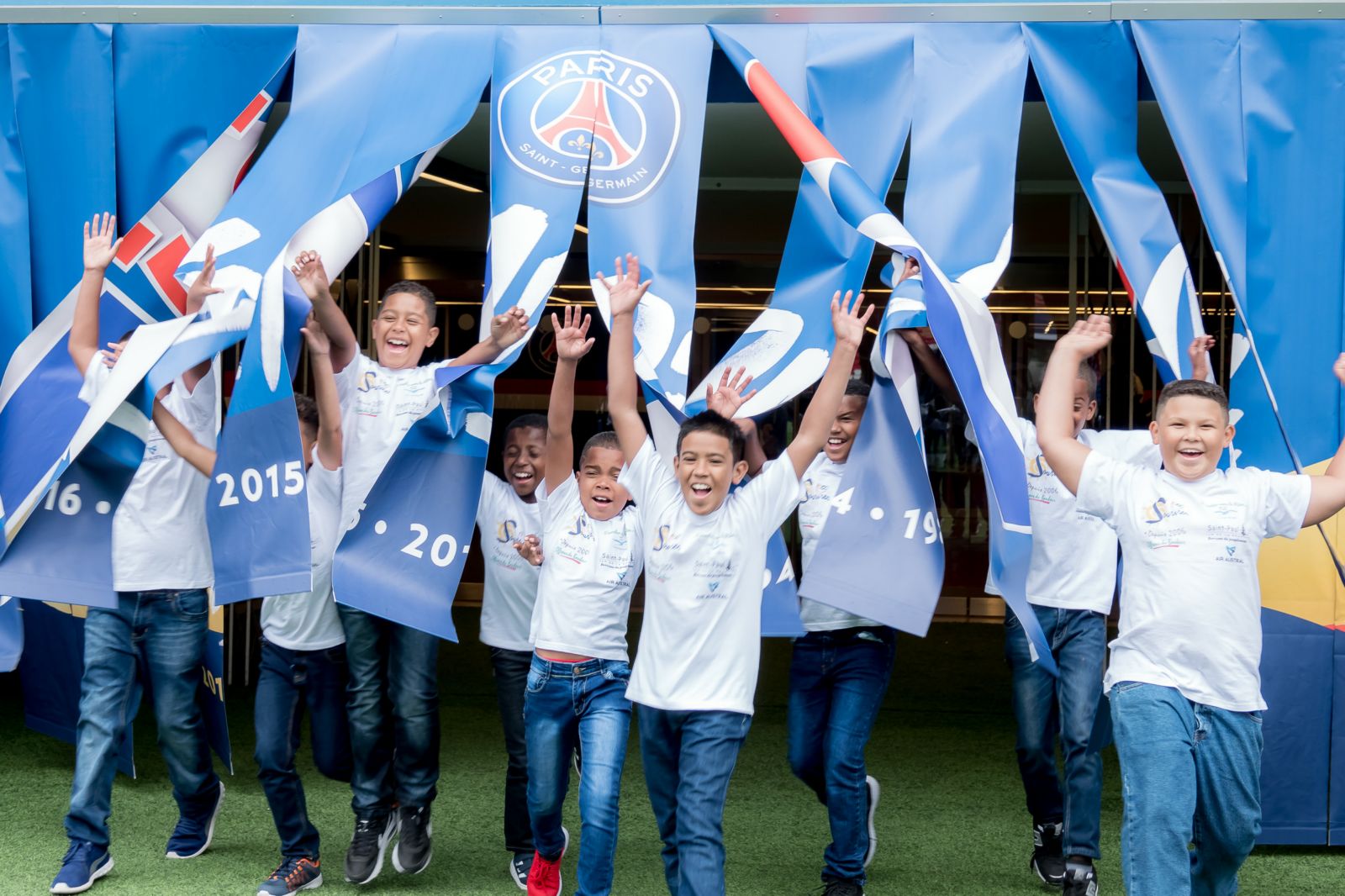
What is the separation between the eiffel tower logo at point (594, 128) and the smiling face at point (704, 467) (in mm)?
1029

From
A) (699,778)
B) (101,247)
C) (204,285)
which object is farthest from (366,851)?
(101,247)

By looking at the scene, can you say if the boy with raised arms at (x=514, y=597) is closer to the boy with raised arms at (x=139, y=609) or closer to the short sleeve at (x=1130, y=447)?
the boy with raised arms at (x=139, y=609)

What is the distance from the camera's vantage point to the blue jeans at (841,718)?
3.66 m

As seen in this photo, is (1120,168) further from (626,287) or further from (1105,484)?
(626,287)

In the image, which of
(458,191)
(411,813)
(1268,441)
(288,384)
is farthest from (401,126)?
(458,191)

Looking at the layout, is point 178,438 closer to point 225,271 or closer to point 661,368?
point 225,271

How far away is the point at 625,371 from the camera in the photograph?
3.40 m

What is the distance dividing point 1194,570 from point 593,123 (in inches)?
81.5

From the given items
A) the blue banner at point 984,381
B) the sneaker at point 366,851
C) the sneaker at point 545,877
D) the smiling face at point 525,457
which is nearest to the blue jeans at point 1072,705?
the blue banner at point 984,381

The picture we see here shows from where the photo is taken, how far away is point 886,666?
3.73m

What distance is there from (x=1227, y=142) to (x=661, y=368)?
174 cm

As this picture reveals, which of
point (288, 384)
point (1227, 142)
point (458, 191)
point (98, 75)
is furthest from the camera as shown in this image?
point (458, 191)

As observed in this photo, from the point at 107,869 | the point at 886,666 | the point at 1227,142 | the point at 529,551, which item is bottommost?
the point at 107,869

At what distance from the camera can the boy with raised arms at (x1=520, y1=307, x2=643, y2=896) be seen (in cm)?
335
